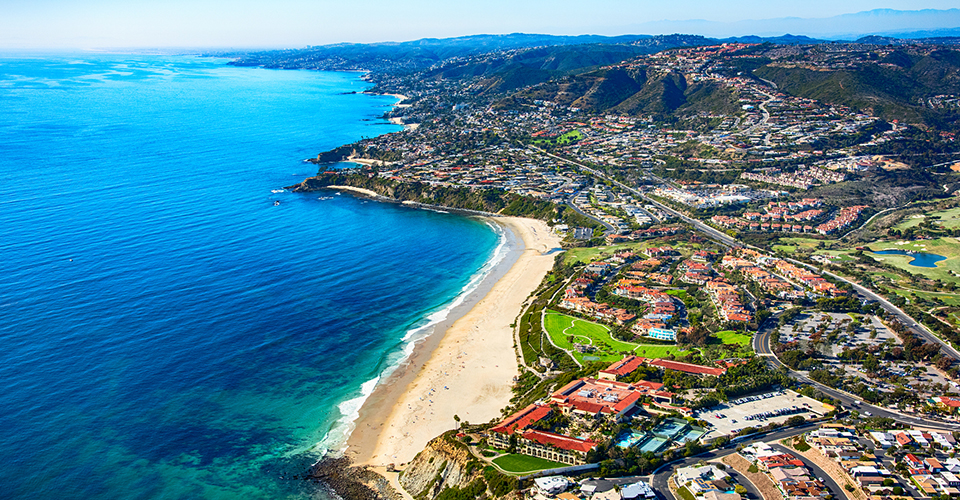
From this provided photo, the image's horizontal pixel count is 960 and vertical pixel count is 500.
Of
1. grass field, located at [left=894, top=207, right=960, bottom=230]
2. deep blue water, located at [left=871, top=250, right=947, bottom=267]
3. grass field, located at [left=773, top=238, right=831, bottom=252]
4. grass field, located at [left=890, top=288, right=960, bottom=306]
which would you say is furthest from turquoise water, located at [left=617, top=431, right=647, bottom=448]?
grass field, located at [left=894, top=207, right=960, bottom=230]

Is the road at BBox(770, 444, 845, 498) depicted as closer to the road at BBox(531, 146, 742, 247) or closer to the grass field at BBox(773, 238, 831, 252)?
the road at BBox(531, 146, 742, 247)

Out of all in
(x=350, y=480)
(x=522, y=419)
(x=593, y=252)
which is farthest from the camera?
(x=593, y=252)

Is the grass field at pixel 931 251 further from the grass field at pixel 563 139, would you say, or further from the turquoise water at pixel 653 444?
the grass field at pixel 563 139

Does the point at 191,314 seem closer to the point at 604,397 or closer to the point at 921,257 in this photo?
the point at 604,397

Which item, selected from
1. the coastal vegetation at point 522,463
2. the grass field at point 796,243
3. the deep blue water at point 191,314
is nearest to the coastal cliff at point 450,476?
the coastal vegetation at point 522,463

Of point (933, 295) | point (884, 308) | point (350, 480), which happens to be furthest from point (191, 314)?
point (933, 295)

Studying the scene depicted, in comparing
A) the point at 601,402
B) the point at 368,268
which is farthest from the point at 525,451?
the point at 368,268
